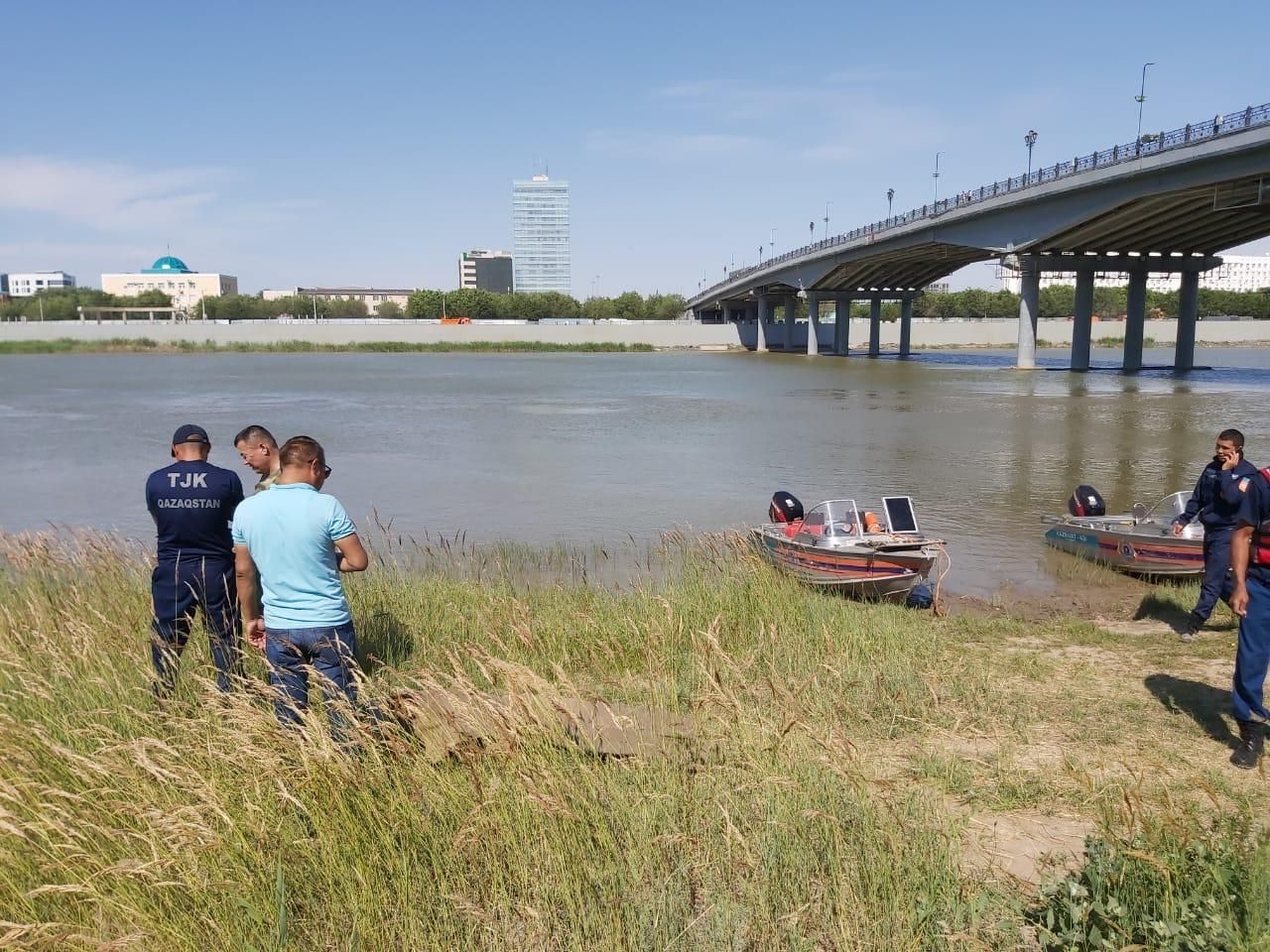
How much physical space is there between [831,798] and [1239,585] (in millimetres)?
3311

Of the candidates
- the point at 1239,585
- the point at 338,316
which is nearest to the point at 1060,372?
the point at 1239,585

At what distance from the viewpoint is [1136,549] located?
12352mm

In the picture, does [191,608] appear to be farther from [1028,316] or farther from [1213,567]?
[1028,316]

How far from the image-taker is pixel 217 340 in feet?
350

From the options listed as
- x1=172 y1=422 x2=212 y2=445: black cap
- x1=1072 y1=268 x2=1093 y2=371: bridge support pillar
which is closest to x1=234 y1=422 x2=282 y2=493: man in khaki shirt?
x1=172 y1=422 x2=212 y2=445: black cap

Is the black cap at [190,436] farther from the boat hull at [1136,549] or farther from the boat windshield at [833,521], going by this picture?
the boat hull at [1136,549]

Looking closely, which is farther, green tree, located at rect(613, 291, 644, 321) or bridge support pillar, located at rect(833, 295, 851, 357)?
green tree, located at rect(613, 291, 644, 321)

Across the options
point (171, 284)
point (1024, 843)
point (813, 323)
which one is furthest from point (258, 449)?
point (171, 284)

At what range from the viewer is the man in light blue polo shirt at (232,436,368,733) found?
5055 mm

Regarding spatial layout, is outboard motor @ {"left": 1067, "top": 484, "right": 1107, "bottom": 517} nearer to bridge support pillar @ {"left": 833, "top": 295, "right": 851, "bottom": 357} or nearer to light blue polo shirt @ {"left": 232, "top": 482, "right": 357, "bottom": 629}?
light blue polo shirt @ {"left": 232, "top": 482, "right": 357, "bottom": 629}

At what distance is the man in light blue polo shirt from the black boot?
17.8ft

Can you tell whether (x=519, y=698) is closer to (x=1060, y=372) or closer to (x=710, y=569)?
(x=710, y=569)

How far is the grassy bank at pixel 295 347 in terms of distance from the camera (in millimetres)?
97625

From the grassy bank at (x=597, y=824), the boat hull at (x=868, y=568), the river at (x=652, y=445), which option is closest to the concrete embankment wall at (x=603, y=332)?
the river at (x=652, y=445)
